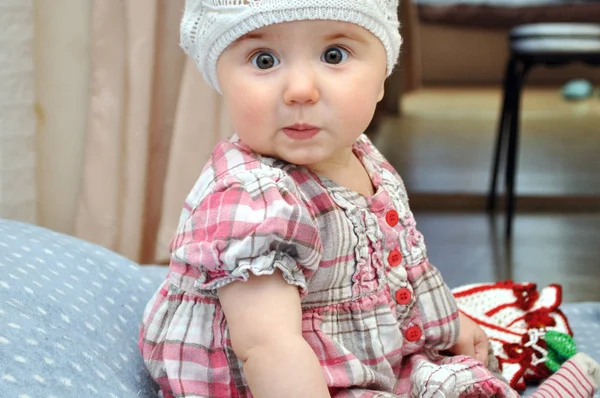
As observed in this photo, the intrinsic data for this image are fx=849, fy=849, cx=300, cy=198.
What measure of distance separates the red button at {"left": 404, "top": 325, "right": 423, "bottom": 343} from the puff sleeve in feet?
0.58

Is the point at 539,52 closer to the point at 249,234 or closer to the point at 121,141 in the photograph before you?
the point at 121,141

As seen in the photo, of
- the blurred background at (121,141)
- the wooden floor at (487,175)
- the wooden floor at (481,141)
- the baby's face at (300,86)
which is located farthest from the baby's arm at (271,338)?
the wooden floor at (481,141)

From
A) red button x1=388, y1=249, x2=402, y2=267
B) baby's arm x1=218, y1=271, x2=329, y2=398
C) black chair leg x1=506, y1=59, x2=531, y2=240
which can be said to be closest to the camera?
baby's arm x1=218, y1=271, x2=329, y2=398

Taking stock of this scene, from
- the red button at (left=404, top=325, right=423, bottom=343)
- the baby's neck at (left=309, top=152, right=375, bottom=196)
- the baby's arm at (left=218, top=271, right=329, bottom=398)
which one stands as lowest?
the red button at (left=404, top=325, right=423, bottom=343)

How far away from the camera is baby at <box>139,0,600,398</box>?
0.79 meters

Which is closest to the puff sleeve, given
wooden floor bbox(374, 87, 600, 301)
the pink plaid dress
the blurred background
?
the pink plaid dress

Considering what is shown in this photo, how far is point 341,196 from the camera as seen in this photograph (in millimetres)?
919

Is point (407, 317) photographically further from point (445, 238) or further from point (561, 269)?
point (445, 238)

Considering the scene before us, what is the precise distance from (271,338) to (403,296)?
0.72 ft

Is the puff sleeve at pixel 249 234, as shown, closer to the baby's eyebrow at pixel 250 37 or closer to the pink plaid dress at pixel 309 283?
the pink plaid dress at pixel 309 283

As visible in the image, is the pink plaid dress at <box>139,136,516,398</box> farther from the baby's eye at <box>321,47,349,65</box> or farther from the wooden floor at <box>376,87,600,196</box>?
the wooden floor at <box>376,87,600,196</box>

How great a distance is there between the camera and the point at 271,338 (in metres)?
0.78

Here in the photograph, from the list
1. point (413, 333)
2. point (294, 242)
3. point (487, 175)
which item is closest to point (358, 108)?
point (294, 242)

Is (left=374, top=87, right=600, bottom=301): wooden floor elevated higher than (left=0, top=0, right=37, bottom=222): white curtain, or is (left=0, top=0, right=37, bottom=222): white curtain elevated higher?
(left=0, top=0, right=37, bottom=222): white curtain
